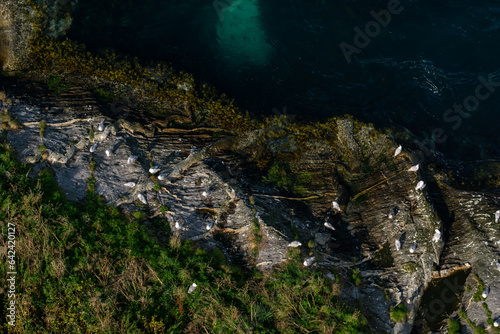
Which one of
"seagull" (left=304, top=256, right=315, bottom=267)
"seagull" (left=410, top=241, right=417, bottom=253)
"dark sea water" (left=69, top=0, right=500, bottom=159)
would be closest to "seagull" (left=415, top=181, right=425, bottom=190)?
"seagull" (left=410, top=241, right=417, bottom=253)

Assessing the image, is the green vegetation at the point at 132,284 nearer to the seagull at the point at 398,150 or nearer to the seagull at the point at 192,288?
the seagull at the point at 192,288

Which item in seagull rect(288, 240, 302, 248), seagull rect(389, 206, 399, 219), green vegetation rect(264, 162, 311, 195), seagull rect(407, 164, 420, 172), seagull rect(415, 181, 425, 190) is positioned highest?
seagull rect(407, 164, 420, 172)

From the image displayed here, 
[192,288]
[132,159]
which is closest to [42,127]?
[132,159]

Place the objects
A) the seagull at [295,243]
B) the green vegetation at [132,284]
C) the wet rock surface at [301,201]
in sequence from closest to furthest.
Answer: the green vegetation at [132,284]
the seagull at [295,243]
the wet rock surface at [301,201]

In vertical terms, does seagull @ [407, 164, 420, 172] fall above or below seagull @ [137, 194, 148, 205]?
above

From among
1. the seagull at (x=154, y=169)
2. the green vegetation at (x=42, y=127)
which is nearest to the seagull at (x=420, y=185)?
the seagull at (x=154, y=169)

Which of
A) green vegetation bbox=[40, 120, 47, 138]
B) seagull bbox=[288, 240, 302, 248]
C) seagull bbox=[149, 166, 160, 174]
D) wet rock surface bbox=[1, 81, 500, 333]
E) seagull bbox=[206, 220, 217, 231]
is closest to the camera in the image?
seagull bbox=[288, 240, 302, 248]

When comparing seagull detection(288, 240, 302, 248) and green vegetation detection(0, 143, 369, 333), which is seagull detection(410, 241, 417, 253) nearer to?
green vegetation detection(0, 143, 369, 333)
